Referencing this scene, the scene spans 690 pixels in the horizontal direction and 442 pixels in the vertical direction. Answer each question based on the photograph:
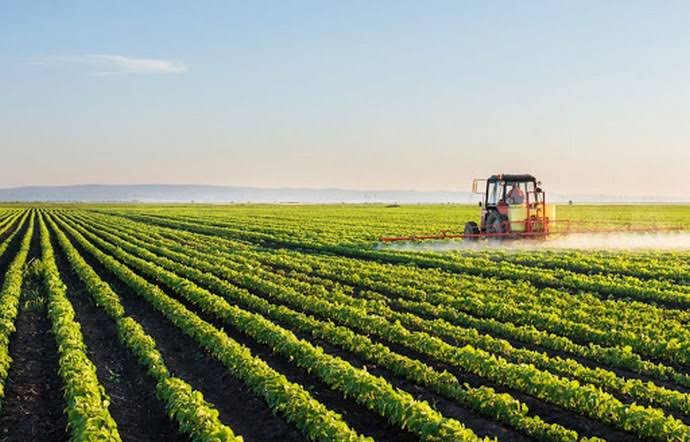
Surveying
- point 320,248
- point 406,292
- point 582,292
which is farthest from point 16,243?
point 582,292

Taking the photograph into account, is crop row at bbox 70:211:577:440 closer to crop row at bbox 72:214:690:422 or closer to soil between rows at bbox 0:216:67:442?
crop row at bbox 72:214:690:422

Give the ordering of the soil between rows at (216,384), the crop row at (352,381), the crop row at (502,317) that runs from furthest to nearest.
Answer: the crop row at (502,317) < the soil between rows at (216,384) < the crop row at (352,381)

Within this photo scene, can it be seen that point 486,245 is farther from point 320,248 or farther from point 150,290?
→ point 150,290

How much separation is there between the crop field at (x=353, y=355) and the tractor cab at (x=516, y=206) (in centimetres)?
558

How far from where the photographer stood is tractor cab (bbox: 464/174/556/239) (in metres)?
26.0

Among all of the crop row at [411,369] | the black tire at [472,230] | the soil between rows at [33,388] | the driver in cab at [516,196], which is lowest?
the soil between rows at [33,388]

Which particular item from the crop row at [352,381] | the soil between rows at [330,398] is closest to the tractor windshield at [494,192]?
the crop row at [352,381]

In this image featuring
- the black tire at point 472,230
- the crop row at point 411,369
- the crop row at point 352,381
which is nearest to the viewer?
the crop row at point 352,381

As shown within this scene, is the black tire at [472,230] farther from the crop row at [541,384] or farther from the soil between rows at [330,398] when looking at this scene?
the soil between rows at [330,398]

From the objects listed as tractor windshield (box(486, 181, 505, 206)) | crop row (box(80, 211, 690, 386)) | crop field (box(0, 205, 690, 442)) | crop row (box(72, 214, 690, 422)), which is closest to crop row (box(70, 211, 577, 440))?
crop field (box(0, 205, 690, 442))

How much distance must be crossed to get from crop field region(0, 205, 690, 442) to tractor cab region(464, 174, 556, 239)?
558 centimetres

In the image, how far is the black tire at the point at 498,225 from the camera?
85.8 feet

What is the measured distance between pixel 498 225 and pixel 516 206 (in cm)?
95

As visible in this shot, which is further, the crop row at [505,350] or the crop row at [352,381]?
the crop row at [505,350]
